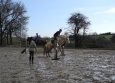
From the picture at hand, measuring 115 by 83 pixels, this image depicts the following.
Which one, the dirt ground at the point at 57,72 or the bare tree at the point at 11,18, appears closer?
the dirt ground at the point at 57,72

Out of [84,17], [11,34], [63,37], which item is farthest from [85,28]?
[63,37]

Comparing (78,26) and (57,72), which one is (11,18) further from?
(57,72)

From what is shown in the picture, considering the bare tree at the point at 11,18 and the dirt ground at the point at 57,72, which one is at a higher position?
the bare tree at the point at 11,18

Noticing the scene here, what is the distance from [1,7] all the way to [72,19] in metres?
18.6

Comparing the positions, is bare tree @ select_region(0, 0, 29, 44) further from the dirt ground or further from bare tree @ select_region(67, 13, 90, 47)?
the dirt ground

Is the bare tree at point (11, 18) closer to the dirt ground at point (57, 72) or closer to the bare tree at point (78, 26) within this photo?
the bare tree at point (78, 26)

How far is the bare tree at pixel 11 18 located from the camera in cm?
5438

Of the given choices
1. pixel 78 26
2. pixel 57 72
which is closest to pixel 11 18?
pixel 78 26

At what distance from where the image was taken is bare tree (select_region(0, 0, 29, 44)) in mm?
54375

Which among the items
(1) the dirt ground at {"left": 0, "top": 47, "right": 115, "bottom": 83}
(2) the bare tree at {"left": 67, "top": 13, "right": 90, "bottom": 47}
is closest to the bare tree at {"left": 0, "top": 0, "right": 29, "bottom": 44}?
(2) the bare tree at {"left": 67, "top": 13, "right": 90, "bottom": 47}

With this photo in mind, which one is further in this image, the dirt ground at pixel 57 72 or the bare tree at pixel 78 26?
the bare tree at pixel 78 26

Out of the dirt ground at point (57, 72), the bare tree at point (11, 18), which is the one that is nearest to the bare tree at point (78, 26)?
the bare tree at point (11, 18)

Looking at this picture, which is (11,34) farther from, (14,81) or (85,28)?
(14,81)

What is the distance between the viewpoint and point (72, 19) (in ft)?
183
